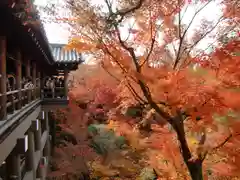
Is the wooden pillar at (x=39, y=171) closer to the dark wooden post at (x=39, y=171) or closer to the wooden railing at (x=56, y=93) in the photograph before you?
the dark wooden post at (x=39, y=171)

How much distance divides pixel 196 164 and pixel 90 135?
15162 mm

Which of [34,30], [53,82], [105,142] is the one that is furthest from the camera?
[105,142]

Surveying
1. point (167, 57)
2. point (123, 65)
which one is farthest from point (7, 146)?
point (167, 57)

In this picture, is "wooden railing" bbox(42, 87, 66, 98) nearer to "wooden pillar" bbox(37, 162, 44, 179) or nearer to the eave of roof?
"wooden pillar" bbox(37, 162, 44, 179)

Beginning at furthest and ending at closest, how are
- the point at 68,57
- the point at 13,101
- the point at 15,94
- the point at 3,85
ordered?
the point at 68,57 → the point at 15,94 → the point at 13,101 → the point at 3,85

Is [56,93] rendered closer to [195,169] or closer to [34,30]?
[34,30]

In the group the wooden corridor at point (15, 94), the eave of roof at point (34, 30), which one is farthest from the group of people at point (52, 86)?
the eave of roof at point (34, 30)

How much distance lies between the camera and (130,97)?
26.3 feet

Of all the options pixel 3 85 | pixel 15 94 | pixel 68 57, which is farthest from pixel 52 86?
pixel 3 85

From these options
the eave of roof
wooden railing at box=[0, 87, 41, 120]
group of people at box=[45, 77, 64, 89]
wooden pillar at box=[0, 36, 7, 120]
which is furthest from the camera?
group of people at box=[45, 77, 64, 89]

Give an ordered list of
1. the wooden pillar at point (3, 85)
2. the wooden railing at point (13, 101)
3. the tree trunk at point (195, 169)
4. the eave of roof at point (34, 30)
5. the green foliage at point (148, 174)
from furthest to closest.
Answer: the green foliage at point (148, 174) < the tree trunk at point (195, 169) < the wooden railing at point (13, 101) < the wooden pillar at point (3, 85) < the eave of roof at point (34, 30)

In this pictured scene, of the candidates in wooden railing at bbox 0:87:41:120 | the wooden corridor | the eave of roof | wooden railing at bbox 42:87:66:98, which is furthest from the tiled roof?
the eave of roof

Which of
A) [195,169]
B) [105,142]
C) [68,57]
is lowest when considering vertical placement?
[105,142]

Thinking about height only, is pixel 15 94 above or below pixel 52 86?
below
